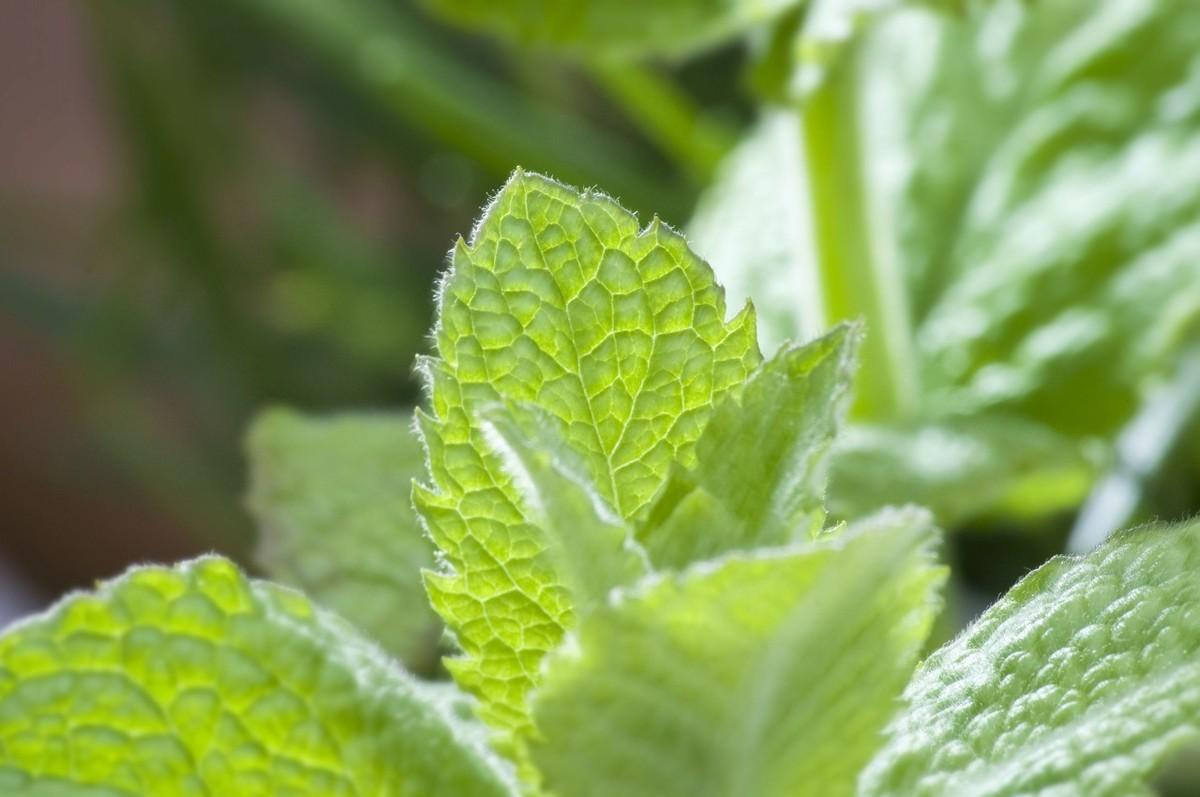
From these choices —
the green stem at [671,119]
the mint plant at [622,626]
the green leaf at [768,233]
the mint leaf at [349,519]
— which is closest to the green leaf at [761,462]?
the mint plant at [622,626]

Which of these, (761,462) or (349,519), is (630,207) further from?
(761,462)

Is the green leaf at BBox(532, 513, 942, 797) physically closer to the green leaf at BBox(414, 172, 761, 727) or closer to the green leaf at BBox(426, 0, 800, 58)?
the green leaf at BBox(414, 172, 761, 727)

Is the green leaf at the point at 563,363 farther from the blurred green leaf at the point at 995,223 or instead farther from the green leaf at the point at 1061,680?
the blurred green leaf at the point at 995,223

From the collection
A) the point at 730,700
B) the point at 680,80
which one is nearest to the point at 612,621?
the point at 730,700

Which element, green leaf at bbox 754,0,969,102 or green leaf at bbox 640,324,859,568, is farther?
green leaf at bbox 754,0,969,102

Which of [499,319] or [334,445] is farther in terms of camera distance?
[334,445]

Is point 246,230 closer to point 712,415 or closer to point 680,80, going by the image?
point 680,80

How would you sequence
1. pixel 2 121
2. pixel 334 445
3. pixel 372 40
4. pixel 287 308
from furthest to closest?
pixel 2 121 < pixel 287 308 < pixel 372 40 < pixel 334 445

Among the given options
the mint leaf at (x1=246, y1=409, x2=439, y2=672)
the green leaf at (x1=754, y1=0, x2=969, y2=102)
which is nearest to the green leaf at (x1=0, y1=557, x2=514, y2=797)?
the mint leaf at (x1=246, y1=409, x2=439, y2=672)
